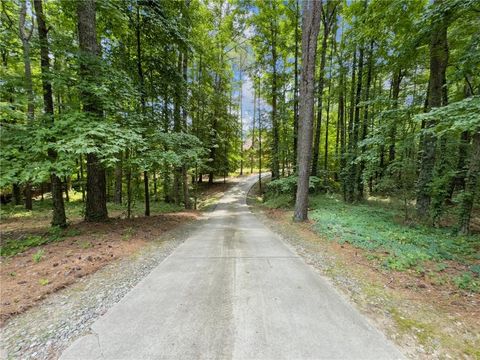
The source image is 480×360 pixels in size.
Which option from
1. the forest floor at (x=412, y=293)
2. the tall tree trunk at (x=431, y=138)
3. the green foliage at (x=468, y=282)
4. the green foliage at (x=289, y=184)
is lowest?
the forest floor at (x=412, y=293)

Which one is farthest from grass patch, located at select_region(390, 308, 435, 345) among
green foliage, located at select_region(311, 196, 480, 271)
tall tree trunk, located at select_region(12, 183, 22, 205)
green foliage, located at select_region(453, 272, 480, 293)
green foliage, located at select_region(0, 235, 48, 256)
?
tall tree trunk, located at select_region(12, 183, 22, 205)

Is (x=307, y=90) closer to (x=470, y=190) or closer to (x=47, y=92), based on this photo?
→ (x=470, y=190)

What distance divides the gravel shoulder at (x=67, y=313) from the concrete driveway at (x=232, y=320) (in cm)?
18

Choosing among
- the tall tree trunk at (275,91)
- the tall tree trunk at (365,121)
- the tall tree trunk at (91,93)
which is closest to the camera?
the tall tree trunk at (91,93)

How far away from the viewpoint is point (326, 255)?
5129 mm

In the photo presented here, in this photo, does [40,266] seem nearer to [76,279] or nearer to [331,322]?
[76,279]

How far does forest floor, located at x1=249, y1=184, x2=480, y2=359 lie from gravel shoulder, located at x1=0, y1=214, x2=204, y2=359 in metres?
3.55

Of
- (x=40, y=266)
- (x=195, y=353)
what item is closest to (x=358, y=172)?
(x=195, y=353)

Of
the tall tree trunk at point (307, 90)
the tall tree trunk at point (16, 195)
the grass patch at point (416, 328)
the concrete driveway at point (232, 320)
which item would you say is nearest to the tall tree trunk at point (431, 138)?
the tall tree trunk at point (307, 90)

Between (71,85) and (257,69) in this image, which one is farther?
(257,69)

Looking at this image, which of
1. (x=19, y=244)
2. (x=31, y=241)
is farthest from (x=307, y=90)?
(x=19, y=244)

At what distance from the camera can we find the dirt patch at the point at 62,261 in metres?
3.13

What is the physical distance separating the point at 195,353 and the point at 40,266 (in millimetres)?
3768

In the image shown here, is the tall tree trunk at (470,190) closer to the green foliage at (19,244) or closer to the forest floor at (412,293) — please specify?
the forest floor at (412,293)
